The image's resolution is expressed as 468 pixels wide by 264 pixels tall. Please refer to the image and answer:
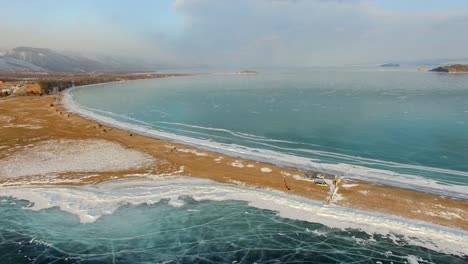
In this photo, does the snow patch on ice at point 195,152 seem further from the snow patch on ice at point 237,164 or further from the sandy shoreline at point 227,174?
the snow patch on ice at point 237,164

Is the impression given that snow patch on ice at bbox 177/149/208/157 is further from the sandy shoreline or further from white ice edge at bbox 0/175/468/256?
white ice edge at bbox 0/175/468/256

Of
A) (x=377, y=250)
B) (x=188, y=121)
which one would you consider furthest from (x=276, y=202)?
(x=188, y=121)

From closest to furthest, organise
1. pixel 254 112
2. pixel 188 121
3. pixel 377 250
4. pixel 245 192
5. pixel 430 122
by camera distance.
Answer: pixel 377 250 < pixel 245 192 < pixel 430 122 < pixel 188 121 < pixel 254 112

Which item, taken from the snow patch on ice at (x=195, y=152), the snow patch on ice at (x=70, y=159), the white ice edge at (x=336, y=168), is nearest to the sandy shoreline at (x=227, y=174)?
the snow patch on ice at (x=195, y=152)

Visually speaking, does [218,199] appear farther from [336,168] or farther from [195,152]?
[195,152]

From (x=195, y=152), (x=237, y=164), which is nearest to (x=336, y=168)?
(x=237, y=164)

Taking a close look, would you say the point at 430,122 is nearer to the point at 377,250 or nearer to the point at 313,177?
the point at 313,177
